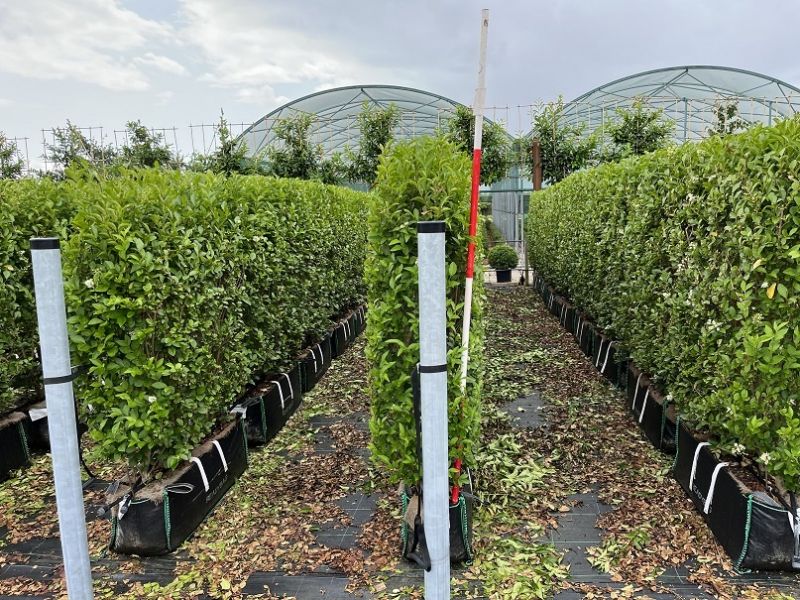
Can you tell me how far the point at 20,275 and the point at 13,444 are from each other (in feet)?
4.74

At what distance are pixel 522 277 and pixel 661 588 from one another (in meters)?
13.1

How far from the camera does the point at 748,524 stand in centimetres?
302

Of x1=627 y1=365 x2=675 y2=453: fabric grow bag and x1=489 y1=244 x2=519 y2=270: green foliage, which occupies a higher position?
x1=489 y1=244 x2=519 y2=270: green foliage

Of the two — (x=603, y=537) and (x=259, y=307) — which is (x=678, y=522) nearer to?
(x=603, y=537)

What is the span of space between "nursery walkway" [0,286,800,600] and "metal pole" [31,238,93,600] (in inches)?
38.8

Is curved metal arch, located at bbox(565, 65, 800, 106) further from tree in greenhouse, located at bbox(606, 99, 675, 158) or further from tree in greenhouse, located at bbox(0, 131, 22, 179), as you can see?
tree in greenhouse, located at bbox(0, 131, 22, 179)

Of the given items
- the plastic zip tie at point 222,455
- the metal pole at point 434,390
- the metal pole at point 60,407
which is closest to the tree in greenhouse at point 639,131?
the plastic zip tie at point 222,455

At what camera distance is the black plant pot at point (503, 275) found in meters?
16.4

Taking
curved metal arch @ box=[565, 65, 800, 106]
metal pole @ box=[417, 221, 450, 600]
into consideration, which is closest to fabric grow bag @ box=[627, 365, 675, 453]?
metal pole @ box=[417, 221, 450, 600]

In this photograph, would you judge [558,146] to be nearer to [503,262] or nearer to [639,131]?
[639,131]

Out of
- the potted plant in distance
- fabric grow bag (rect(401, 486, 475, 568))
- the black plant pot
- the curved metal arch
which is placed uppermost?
the curved metal arch

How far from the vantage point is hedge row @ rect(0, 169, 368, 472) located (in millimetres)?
3271

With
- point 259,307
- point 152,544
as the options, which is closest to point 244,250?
point 259,307

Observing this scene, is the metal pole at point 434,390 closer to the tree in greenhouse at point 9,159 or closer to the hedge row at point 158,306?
the hedge row at point 158,306
